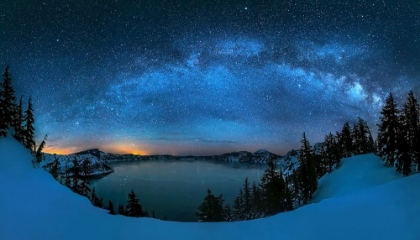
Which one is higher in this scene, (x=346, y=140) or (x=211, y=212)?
(x=346, y=140)

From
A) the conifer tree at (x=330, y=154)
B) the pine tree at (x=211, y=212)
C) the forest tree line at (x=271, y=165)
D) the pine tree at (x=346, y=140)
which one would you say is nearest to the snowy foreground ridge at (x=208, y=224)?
the forest tree line at (x=271, y=165)

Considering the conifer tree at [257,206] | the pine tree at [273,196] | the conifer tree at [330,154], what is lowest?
the conifer tree at [257,206]

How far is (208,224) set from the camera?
11.7m

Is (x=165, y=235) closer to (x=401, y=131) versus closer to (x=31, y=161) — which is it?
(x=31, y=161)

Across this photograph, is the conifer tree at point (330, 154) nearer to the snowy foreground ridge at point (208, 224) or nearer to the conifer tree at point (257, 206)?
the conifer tree at point (257, 206)

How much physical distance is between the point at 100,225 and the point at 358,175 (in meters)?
50.2

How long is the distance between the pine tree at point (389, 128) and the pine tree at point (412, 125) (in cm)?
132

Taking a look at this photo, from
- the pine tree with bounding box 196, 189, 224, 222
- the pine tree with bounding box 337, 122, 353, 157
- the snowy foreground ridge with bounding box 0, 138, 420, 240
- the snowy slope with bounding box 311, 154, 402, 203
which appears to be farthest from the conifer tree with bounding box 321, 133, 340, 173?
the snowy foreground ridge with bounding box 0, 138, 420, 240

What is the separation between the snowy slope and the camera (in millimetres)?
40812

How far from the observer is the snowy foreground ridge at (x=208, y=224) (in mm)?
10016

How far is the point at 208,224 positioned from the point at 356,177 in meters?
45.6

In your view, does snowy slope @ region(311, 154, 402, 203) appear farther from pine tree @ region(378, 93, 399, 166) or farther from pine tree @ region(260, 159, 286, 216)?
pine tree @ region(260, 159, 286, 216)

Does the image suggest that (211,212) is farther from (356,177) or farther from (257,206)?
(356,177)

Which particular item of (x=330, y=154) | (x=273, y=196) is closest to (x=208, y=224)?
(x=273, y=196)
